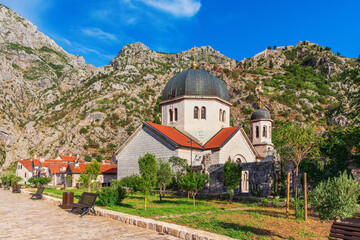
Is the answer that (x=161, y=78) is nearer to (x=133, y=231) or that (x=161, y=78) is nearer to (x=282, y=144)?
(x=282, y=144)

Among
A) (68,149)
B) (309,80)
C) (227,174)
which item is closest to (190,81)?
(227,174)

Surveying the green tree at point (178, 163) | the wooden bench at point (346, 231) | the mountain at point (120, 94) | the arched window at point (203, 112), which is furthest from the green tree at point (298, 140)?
the mountain at point (120, 94)

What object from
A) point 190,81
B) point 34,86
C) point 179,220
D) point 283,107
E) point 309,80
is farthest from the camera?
point 34,86

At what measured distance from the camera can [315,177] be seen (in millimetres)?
16719

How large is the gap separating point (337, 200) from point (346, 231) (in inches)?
71.5

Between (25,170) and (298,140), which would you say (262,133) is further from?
(25,170)

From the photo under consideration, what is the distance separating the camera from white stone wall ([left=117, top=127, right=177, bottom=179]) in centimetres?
2641

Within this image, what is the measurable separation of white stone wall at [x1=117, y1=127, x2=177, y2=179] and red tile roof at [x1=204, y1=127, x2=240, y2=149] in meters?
4.13

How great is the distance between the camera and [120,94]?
92812 millimetres

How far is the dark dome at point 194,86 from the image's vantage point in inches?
1204

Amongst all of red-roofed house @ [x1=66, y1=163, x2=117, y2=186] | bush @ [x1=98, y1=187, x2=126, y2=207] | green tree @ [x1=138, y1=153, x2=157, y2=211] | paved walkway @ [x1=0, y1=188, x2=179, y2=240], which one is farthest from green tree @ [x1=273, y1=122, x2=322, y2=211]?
red-roofed house @ [x1=66, y1=163, x2=117, y2=186]

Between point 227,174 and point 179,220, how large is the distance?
788 cm

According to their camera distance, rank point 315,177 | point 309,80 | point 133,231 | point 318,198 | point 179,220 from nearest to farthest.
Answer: point 318,198 → point 133,231 → point 179,220 → point 315,177 → point 309,80

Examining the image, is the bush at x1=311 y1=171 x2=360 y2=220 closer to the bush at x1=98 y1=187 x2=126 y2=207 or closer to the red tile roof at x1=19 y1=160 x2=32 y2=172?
the bush at x1=98 y1=187 x2=126 y2=207
